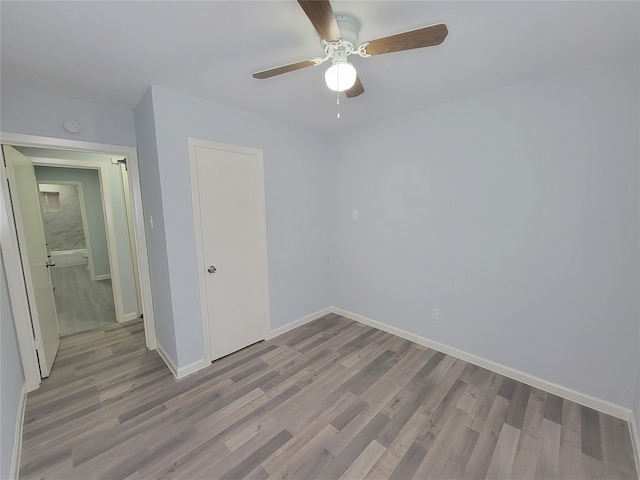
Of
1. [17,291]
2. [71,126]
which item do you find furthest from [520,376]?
[71,126]

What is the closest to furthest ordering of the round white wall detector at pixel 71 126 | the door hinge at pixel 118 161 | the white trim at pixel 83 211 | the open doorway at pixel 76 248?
the round white wall detector at pixel 71 126 → the door hinge at pixel 118 161 → the open doorway at pixel 76 248 → the white trim at pixel 83 211

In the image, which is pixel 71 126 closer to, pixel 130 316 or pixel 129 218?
pixel 129 218

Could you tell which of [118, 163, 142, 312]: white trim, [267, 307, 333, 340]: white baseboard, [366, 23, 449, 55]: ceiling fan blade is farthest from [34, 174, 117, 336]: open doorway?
[366, 23, 449, 55]: ceiling fan blade

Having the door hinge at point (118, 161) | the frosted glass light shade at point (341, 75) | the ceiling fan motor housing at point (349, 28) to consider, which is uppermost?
the ceiling fan motor housing at point (349, 28)

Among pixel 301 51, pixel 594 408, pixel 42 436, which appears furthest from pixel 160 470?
pixel 594 408

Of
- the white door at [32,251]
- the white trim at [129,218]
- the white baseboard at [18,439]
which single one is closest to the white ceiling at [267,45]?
the white door at [32,251]

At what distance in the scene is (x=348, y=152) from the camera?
126 inches

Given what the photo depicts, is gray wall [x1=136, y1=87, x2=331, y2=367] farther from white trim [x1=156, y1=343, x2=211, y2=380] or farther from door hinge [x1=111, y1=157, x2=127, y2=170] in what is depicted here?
door hinge [x1=111, y1=157, x2=127, y2=170]

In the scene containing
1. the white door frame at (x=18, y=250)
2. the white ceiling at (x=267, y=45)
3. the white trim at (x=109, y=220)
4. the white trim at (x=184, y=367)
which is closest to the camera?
the white ceiling at (x=267, y=45)

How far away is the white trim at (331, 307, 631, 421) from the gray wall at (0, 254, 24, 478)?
2948 mm

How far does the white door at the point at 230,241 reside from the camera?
2.34 metres

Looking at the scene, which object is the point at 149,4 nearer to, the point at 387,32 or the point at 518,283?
the point at 387,32

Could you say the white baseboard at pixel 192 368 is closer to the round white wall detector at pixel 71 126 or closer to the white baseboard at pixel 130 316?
the white baseboard at pixel 130 316

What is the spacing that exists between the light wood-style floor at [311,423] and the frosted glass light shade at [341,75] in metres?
2.16
